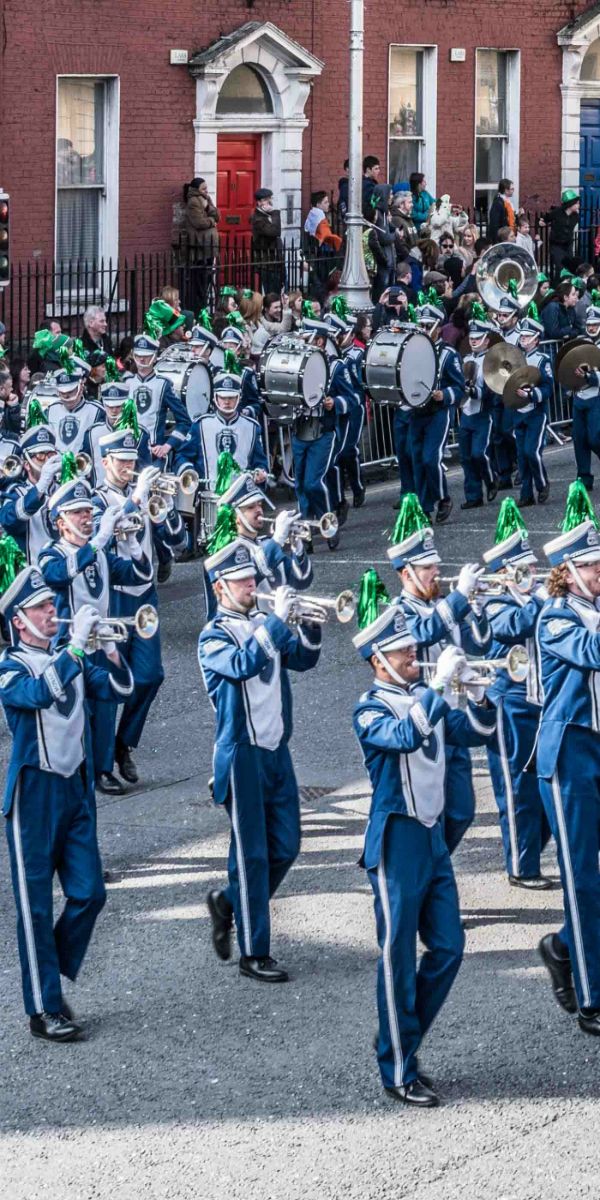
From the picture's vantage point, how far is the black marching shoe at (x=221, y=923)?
9.84 metres

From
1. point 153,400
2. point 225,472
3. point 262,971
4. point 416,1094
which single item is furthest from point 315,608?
point 153,400

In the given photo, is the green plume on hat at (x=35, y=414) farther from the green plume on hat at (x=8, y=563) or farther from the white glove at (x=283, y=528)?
the green plume on hat at (x=8, y=563)

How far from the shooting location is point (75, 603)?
12.6 m

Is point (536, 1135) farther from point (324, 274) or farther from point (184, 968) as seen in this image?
point (324, 274)

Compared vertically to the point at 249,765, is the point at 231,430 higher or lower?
higher

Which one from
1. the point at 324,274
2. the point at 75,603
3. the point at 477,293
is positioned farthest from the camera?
the point at 324,274

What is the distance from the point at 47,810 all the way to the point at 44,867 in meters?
0.23

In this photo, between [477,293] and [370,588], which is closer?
[370,588]

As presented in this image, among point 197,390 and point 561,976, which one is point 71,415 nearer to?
point 197,390

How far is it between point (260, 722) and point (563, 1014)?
5.91 ft

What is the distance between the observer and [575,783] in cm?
909

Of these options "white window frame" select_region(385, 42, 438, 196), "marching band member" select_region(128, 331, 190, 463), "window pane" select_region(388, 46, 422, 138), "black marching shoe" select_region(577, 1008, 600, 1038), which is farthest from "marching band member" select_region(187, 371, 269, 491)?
"white window frame" select_region(385, 42, 438, 196)

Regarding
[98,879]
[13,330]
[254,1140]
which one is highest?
[13,330]

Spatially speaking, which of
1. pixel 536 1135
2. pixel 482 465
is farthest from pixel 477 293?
pixel 536 1135
